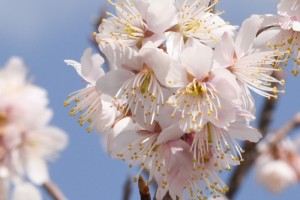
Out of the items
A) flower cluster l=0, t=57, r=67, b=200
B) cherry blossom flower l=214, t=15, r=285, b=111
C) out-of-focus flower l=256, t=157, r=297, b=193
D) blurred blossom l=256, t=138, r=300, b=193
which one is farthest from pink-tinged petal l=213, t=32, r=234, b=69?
out-of-focus flower l=256, t=157, r=297, b=193

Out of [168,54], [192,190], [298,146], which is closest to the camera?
[168,54]

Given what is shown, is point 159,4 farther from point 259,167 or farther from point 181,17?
point 259,167

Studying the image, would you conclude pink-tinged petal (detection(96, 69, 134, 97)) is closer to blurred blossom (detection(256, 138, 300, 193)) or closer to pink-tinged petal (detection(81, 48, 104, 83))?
pink-tinged petal (detection(81, 48, 104, 83))

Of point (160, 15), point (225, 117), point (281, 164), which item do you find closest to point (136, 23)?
point (160, 15)

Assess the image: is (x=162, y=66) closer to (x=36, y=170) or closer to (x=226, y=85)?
(x=226, y=85)

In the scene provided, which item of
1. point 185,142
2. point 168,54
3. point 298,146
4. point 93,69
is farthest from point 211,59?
point 298,146

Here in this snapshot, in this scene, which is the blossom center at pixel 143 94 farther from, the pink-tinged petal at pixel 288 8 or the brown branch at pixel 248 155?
the brown branch at pixel 248 155
